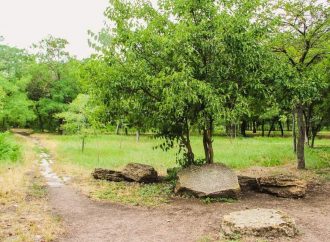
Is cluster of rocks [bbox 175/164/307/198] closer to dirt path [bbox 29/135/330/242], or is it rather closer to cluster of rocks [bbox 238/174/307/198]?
cluster of rocks [bbox 238/174/307/198]

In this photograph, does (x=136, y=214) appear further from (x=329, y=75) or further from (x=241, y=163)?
(x=329, y=75)

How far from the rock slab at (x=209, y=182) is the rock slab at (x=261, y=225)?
3.89 m

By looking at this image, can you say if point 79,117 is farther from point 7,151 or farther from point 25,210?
point 25,210

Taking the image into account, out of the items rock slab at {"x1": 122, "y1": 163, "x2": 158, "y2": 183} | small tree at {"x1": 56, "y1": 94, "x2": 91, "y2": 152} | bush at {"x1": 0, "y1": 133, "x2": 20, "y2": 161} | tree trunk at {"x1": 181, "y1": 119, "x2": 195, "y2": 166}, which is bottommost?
rock slab at {"x1": 122, "y1": 163, "x2": 158, "y2": 183}

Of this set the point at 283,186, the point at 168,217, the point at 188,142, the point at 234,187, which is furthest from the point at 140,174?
the point at 283,186

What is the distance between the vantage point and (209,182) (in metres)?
14.2

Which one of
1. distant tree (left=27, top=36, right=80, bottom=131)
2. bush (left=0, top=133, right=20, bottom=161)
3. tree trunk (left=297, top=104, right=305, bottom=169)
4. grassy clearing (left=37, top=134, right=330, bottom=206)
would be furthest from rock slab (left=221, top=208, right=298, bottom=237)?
distant tree (left=27, top=36, right=80, bottom=131)

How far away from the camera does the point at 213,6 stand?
14.1 m

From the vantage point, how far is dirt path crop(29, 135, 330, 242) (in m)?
9.66

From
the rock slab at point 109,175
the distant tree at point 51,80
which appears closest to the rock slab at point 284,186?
the rock slab at point 109,175

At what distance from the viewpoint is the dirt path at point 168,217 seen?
9.66m

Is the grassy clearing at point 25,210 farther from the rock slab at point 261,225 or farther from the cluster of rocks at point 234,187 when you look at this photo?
the rock slab at point 261,225

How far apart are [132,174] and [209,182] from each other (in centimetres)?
494

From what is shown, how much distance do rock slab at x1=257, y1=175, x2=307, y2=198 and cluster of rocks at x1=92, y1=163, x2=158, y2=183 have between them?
5.27 m
